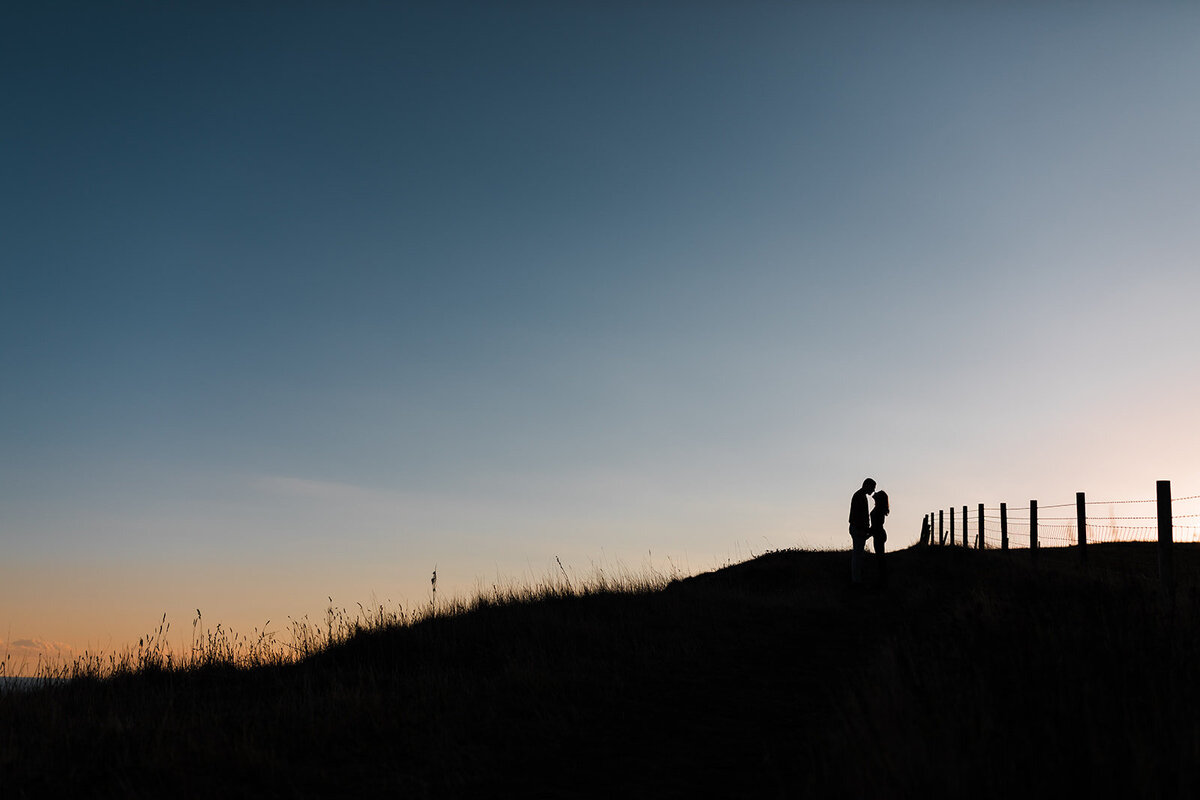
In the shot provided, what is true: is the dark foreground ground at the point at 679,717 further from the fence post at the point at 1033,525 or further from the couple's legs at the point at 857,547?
the fence post at the point at 1033,525

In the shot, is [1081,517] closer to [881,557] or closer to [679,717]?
[881,557]

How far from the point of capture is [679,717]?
721 centimetres

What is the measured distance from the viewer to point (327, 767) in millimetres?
6148

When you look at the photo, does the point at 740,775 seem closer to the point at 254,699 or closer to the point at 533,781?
the point at 533,781

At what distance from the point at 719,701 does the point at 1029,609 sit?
12.1 ft

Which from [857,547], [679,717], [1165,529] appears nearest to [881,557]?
[857,547]

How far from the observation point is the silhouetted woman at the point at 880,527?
17.4 meters

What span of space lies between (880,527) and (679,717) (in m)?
11.7

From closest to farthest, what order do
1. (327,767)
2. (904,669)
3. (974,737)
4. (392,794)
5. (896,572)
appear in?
(974,737) → (392,794) → (327,767) → (904,669) → (896,572)

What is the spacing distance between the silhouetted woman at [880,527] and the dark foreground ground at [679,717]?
6123mm

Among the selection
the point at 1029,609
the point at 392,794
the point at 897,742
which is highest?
the point at 1029,609

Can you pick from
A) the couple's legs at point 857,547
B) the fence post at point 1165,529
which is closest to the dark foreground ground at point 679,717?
the fence post at point 1165,529

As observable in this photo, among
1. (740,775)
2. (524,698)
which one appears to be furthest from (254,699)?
(740,775)

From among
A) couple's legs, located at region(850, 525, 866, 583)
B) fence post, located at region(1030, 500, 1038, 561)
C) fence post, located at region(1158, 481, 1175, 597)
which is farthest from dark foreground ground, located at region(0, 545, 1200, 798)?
fence post, located at region(1030, 500, 1038, 561)
